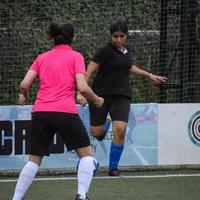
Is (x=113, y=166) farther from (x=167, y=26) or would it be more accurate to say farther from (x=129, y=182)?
(x=167, y=26)

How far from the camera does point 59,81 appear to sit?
5609 mm

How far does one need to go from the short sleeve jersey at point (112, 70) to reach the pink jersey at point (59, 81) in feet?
6.37

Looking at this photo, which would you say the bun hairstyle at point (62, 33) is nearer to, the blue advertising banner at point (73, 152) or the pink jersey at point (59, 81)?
the pink jersey at point (59, 81)

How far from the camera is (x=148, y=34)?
31.5 feet

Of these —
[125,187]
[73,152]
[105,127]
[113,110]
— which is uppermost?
[113,110]

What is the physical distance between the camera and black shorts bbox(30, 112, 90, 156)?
5.60 meters

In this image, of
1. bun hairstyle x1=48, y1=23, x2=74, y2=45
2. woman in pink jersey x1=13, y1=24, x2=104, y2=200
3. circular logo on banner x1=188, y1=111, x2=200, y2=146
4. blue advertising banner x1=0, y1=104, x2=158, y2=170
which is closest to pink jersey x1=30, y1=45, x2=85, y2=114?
woman in pink jersey x1=13, y1=24, x2=104, y2=200

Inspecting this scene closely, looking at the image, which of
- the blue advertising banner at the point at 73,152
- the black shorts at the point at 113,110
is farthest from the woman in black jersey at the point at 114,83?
the blue advertising banner at the point at 73,152

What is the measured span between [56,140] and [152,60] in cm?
197

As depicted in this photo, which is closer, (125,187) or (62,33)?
(62,33)

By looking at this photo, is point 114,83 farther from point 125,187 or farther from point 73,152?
point 73,152

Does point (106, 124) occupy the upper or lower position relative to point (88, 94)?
lower

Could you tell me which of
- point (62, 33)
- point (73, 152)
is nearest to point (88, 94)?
point (62, 33)

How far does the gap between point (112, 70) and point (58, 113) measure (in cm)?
215
